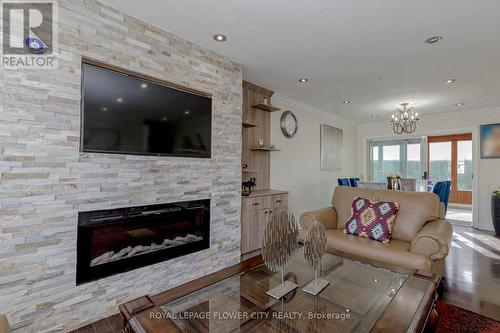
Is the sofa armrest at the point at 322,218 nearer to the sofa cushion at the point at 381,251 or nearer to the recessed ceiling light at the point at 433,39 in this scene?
the sofa cushion at the point at 381,251

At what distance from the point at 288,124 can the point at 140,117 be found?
2.98m

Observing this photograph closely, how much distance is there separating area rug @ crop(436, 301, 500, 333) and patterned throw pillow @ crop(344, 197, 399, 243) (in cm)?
69

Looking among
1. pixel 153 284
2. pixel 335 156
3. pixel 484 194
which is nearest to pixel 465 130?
pixel 484 194

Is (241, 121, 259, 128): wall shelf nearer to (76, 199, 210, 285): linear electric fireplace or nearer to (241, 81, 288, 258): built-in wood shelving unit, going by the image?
(241, 81, 288, 258): built-in wood shelving unit

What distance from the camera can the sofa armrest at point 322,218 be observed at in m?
2.83

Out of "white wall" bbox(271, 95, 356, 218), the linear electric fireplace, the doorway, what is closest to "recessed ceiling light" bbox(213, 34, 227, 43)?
the linear electric fireplace

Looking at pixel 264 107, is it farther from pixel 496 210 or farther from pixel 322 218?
pixel 496 210

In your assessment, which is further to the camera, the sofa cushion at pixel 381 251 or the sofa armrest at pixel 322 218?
Result: the sofa armrest at pixel 322 218

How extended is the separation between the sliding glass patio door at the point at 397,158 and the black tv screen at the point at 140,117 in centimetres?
558

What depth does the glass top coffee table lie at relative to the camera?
1119 mm

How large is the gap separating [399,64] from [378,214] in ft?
6.13

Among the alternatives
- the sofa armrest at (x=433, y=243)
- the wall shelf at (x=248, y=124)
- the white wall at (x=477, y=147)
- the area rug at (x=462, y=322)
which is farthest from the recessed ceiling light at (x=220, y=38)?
the white wall at (x=477, y=147)

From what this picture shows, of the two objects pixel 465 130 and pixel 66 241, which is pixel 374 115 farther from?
pixel 66 241

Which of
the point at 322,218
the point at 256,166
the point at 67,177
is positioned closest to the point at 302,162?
the point at 256,166
